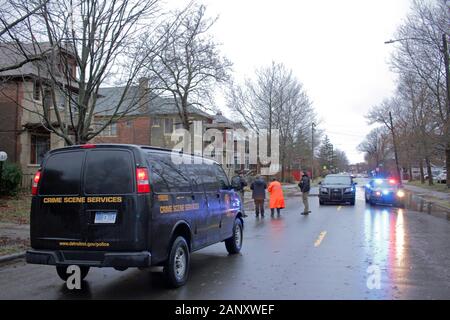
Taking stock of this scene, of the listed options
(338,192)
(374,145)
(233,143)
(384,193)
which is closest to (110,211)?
(338,192)

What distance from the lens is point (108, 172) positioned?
6.45 m

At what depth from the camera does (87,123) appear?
49.5 feet

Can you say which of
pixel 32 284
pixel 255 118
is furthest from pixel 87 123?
pixel 255 118

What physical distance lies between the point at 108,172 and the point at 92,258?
1217 mm

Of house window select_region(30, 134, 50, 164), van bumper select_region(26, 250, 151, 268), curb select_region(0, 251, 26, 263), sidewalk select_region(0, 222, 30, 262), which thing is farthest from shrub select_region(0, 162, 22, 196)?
van bumper select_region(26, 250, 151, 268)

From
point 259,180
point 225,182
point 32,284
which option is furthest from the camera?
point 259,180

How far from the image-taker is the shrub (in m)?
20.2

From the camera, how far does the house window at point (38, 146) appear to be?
2662 cm

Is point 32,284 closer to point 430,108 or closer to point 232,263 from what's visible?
point 232,263

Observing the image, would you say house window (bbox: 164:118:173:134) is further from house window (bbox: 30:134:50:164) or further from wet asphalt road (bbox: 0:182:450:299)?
wet asphalt road (bbox: 0:182:450:299)

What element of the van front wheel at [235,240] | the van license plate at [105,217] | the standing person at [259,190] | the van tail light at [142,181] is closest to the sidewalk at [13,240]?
the van license plate at [105,217]

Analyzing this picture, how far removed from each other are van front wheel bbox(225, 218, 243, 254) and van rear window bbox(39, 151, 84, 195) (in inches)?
159
